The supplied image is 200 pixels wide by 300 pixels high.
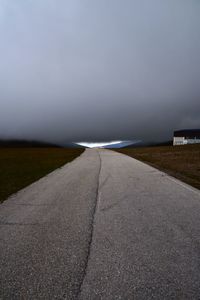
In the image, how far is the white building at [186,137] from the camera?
412ft

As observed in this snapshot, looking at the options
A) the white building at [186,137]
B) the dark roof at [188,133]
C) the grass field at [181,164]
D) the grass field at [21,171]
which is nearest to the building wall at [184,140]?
the white building at [186,137]

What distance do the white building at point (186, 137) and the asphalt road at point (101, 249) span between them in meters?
128

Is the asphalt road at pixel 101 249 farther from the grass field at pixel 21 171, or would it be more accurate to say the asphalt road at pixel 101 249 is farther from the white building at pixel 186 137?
the white building at pixel 186 137

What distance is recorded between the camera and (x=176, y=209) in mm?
6523

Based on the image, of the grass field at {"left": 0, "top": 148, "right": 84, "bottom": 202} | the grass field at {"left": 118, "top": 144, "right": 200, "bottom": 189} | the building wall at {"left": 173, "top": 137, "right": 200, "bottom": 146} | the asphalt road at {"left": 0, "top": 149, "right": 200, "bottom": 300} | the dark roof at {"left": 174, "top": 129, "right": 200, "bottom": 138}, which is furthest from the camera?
the dark roof at {"left": 174, "top": 129, "right": 200, "bottom": 138}

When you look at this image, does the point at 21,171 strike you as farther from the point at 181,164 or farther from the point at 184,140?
the point at 184,140

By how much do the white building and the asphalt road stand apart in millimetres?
127606

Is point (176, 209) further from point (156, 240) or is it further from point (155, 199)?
point (156, 240)

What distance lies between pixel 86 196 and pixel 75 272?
16.7 feet

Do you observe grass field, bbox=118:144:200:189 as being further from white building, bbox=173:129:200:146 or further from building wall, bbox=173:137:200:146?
white building, bbox=173:129:200:146

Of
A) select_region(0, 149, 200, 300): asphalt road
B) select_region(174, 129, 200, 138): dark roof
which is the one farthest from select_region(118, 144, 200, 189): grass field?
select_region(174, 129, 200, 138): dark roof

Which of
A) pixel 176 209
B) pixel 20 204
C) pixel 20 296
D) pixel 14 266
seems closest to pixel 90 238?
pixel 14 266

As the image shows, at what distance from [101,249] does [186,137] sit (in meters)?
134

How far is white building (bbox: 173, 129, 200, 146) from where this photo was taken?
125 metres
